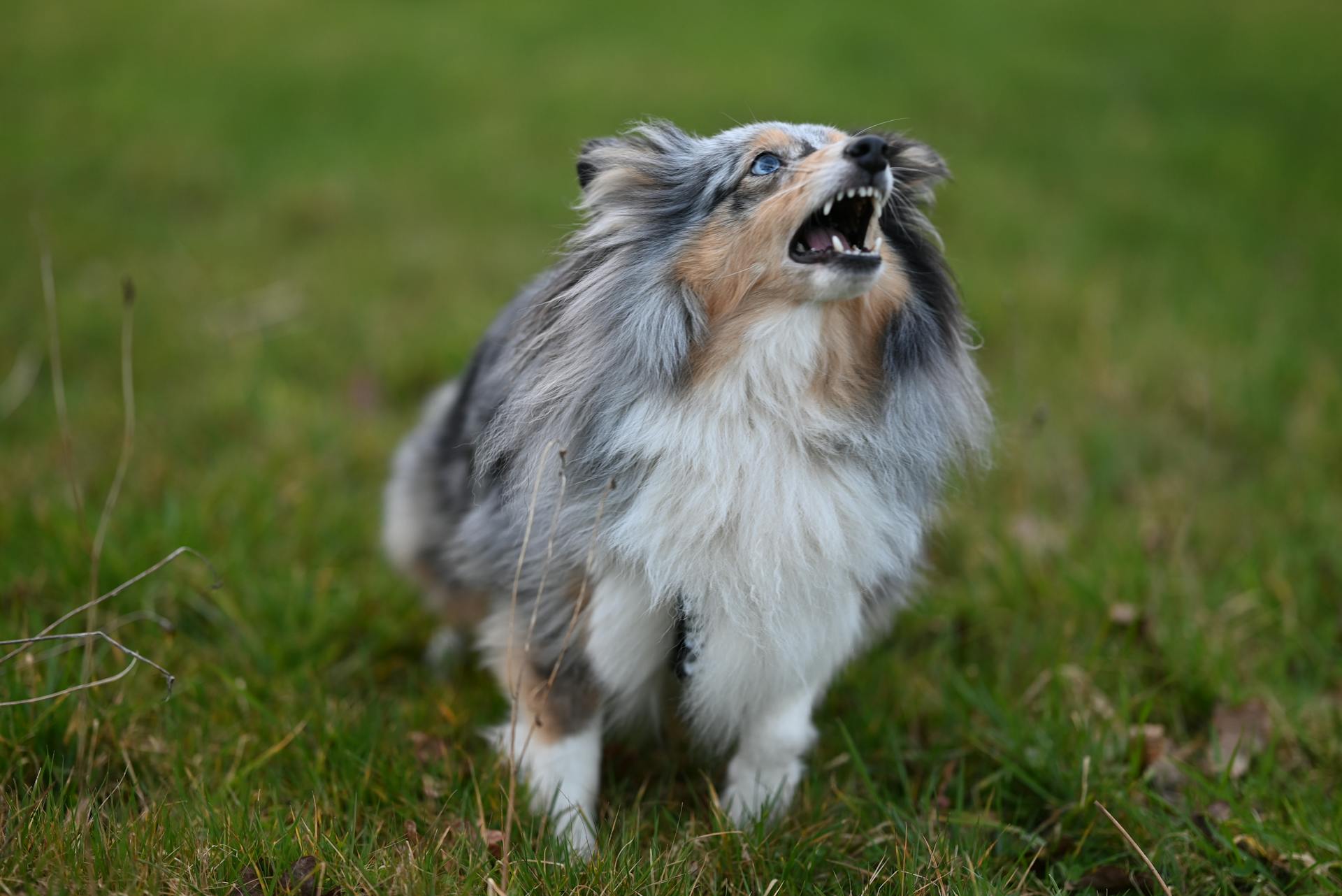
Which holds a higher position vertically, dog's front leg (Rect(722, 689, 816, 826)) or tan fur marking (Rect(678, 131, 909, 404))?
tan fur marking (Rect(678, 131, 909, 404))

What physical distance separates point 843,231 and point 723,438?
0.60 m

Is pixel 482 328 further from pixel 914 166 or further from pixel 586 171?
pixel 914 166

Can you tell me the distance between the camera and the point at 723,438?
7.54 feet

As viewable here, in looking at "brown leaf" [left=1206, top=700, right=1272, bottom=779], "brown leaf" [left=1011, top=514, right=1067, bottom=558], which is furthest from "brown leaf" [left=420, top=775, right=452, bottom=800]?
"brown leaf" [left=1011, top=514, right=1067, bottom=558]

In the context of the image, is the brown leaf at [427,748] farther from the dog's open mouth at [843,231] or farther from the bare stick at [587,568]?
the dog's open mouth at [843,231]

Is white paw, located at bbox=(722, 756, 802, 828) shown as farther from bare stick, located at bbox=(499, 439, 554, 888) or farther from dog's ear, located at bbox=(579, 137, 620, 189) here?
dog's ear, located at bbox=(579, 137, 620, 189)

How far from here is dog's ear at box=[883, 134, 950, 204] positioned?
263 cm

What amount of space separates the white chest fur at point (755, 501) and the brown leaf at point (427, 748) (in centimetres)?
→ 80

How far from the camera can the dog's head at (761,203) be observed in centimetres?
227

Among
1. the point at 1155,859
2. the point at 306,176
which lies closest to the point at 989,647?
the point at 1155,859

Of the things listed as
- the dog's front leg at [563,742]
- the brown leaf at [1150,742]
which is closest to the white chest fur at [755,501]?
the dog's front leg at [563,742]

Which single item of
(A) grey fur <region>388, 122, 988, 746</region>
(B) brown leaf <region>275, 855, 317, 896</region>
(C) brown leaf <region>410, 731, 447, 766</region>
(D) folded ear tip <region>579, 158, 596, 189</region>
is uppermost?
(D) folded ear tip <region>579, 158, 596, 189</region>

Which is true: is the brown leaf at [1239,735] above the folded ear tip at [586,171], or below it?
below

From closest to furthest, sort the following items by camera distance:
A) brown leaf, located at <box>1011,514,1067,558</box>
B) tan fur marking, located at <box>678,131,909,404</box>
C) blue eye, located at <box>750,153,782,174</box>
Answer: tan fur marking, located at <box>678,131,909,404</box> < blue eye, located at <box>750,153,782,174</box> < brown leaf, located at <box>1011,514,1067,558</box>
